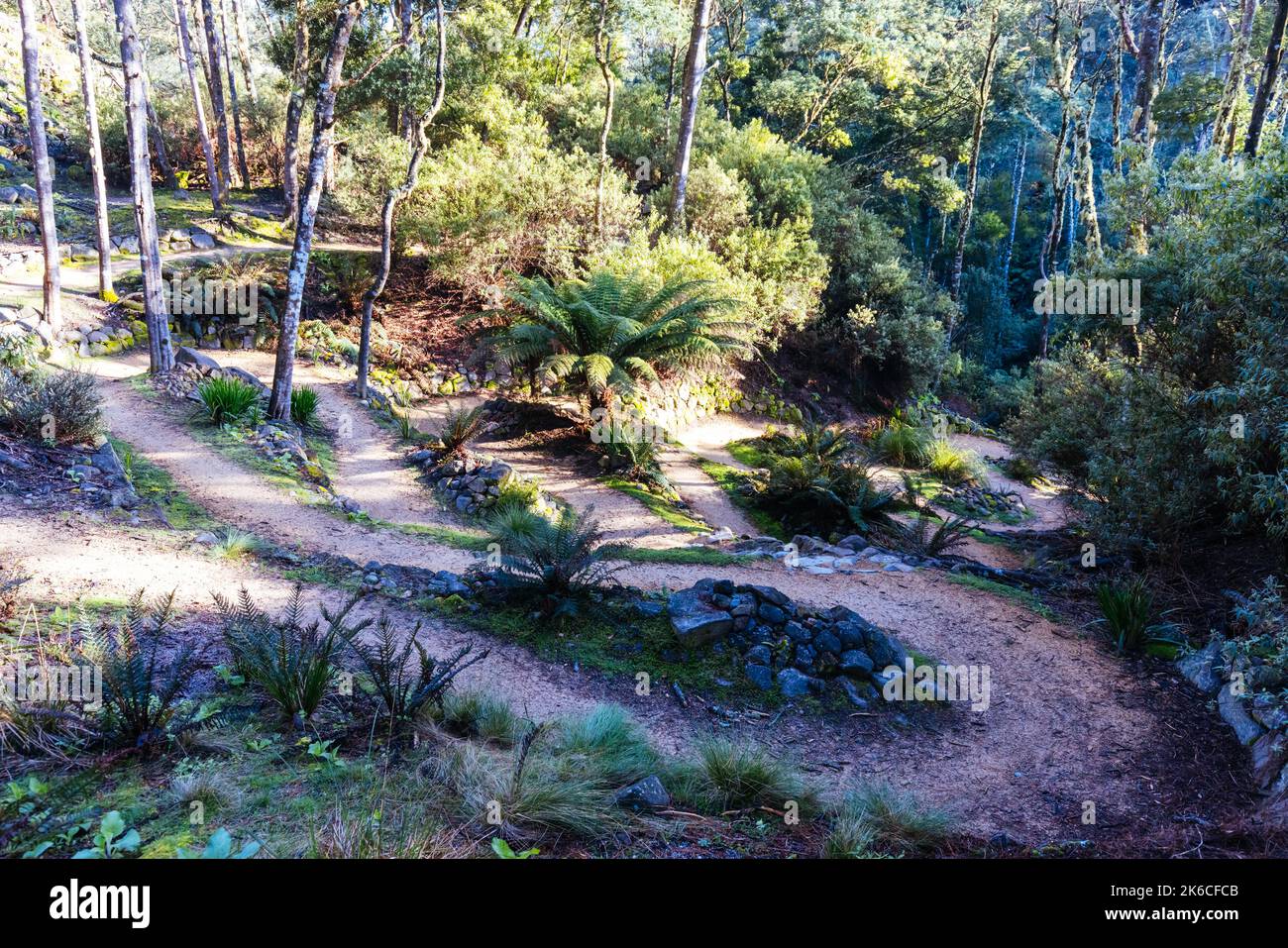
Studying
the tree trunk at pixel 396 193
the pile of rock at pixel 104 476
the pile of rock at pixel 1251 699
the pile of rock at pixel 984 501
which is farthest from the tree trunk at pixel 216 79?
the pile of rock at pixel 1251 699

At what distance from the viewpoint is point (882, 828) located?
3498mm

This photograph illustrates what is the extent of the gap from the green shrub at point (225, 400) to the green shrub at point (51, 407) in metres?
2.22

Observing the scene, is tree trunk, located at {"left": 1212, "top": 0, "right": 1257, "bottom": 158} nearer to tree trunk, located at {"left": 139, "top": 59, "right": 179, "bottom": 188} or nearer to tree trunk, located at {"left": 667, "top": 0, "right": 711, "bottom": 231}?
tree trunk, located at {"left": 667, "top": 0, "right": 711, "bottom": 231}

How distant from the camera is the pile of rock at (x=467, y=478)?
32.7 feet

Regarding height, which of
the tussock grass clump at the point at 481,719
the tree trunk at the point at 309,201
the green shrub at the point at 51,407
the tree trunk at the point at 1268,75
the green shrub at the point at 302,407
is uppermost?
the tree trunk at the point at 1268,75

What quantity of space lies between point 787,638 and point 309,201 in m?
8.85

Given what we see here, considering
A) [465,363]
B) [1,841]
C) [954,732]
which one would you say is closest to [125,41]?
[465,363]

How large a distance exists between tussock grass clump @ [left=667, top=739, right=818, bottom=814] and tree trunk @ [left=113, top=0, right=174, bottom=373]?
11.6 metres

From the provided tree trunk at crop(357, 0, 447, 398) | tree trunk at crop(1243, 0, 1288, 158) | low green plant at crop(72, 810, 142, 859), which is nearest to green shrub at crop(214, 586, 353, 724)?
low green plant at crop(72, 810, 142, 859)

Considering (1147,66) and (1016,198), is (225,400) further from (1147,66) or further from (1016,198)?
(1016,198)

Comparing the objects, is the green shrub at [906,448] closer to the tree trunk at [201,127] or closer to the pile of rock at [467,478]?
the pile of rock at [467,478]

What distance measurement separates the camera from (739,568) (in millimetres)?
8297
